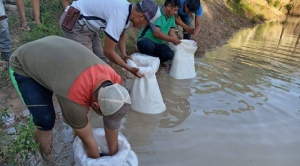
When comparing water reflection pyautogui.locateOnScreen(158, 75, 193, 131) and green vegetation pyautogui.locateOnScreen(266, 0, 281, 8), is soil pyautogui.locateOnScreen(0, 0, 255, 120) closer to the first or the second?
water reflection pyautogui.locateOnScreen(158, 75, 193, 131)

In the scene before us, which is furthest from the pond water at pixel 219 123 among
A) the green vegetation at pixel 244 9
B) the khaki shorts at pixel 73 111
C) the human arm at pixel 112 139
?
the green vegetation at pixel 244 9

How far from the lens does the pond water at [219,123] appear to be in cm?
258

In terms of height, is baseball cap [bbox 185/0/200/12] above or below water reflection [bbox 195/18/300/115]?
above

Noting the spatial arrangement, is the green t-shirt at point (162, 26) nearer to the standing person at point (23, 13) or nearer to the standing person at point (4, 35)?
the standing person at point (23, 13)

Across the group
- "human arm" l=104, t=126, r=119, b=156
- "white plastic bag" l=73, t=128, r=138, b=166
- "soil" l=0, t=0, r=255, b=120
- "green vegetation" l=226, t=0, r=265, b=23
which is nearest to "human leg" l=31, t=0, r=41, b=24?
"soil" l=0, t=0, r=255, b=120

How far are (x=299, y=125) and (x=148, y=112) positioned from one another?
5.61 ft

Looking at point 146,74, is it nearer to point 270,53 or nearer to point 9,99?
point 9,99

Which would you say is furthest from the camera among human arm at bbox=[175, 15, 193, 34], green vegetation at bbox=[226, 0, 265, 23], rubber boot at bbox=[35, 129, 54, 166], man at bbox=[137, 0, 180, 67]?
green vegetation at bbox=[226, 0, 265, 23]

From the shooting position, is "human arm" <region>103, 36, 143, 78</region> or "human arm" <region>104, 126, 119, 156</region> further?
"human arm" <region>103, 36, 143, 78</region>

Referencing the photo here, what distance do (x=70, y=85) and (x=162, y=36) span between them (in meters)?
2.45

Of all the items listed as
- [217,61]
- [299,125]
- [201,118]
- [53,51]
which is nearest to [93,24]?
[53,51]

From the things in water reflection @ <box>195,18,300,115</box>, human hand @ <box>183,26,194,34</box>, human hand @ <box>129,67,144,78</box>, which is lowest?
water reflection @ <box>195,18,300,115</box>

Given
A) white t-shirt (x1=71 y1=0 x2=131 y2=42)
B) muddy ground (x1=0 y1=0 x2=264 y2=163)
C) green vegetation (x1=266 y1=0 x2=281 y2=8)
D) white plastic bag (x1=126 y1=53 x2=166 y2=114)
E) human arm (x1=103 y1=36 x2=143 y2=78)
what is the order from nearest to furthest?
1. white t-shirt (x1=71 y1=0 x2=131 y2=42)
2. human arm (x1=103 y1=36 x2=143 y2=78)
3. muddy ground (x1=0 y1=0 x2=264 y2=163)
4. white plastic bag (x1=126 y1=53 x2=166 y2=114)
5. green vegetation (x1=266 y1=0 x2=281 y2=8)

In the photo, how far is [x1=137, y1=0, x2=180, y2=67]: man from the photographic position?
3742mm
